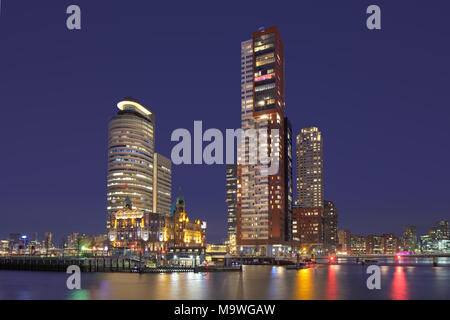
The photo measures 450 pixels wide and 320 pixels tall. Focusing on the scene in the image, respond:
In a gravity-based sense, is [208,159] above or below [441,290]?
above

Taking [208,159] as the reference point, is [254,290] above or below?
below
